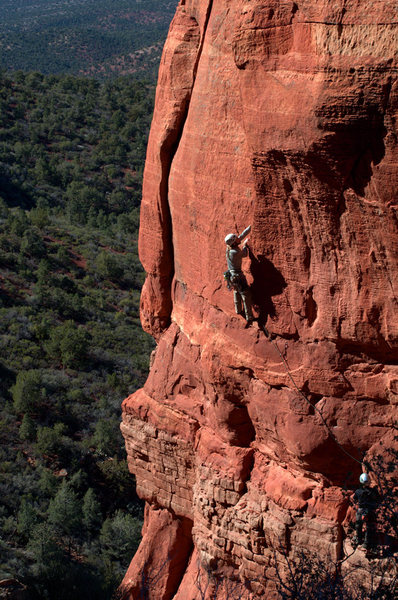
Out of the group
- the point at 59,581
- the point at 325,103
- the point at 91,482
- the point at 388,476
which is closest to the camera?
the point at 325,103

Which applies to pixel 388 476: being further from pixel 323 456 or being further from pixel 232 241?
pixel 232 241

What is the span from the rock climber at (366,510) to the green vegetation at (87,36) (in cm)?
6447

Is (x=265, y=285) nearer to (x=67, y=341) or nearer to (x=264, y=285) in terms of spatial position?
(x=264, y=285)

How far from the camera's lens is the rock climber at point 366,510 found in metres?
8.58

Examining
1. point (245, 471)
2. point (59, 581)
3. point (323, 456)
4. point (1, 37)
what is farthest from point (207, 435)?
point (1, 37)

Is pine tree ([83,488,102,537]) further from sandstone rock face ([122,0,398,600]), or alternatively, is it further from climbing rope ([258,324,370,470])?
climbing rope ([258,324,370,470])

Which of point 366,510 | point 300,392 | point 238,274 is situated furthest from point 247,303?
point 366,510

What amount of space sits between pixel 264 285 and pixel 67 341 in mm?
16715

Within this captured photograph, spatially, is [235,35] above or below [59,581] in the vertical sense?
above

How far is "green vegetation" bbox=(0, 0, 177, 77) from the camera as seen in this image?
7681 centimetres

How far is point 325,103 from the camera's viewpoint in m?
7.57

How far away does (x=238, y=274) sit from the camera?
9180 millimetres

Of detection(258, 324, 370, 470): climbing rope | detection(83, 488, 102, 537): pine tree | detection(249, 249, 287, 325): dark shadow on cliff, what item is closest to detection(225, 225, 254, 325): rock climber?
detection(249, 249, 287, 325): dark shadow on cliff

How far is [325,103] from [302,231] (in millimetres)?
1588
